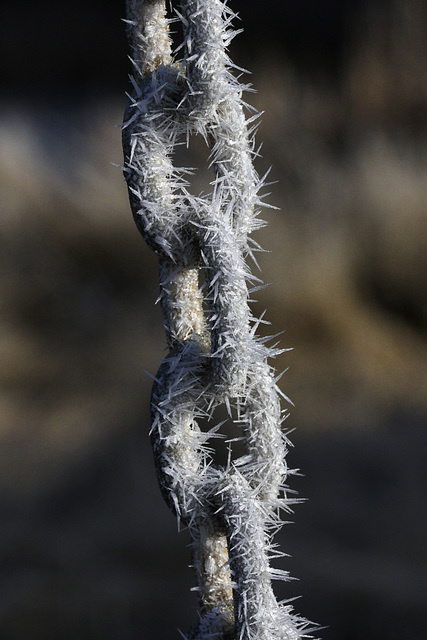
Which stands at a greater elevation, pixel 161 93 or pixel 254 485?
pixel 161 93

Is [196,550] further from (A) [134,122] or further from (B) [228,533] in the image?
(A) [134,122]

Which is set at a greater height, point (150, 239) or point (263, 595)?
point (150, 239)

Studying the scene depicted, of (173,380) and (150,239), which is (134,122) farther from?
(173,380)

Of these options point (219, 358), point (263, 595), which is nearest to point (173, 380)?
point (219, 358)

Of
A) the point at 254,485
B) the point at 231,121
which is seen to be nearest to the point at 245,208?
the point at 231,121

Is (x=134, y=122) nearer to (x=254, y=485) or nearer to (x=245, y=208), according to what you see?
(x=245, y=208)

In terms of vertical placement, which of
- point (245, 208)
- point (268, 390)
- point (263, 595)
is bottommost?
point (263, 595)
